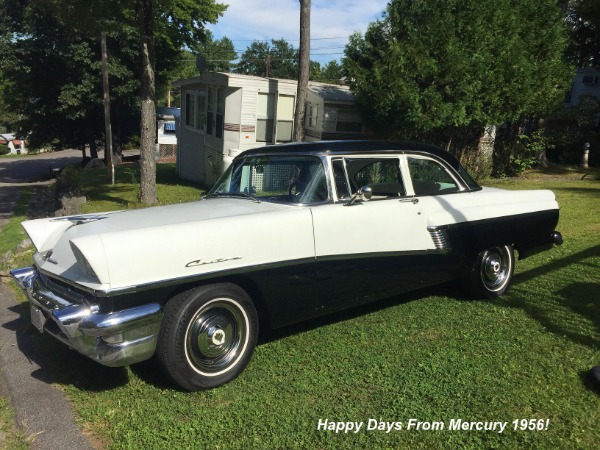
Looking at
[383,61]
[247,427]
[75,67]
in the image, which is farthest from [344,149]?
[75,67]

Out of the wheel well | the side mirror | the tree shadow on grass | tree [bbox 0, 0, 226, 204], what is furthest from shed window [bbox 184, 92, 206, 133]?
the wheel well

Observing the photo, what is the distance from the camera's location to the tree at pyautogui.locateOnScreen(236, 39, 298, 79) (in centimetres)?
7825

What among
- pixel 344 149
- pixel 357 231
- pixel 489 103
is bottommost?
pixel 357 231

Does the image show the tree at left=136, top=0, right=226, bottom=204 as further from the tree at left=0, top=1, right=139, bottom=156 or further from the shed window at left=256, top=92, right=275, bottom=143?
the tree at left=0, top=1, right=139, bottom=156

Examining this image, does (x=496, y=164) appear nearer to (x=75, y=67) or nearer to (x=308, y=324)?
(x=308, y=324)

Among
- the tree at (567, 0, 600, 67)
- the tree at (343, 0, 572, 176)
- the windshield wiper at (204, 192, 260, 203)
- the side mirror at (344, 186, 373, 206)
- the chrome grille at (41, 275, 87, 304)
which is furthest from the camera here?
the tree at (567, 0, 600, 67)

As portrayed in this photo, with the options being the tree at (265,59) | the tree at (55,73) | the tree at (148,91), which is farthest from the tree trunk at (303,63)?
the tree at (265,59)

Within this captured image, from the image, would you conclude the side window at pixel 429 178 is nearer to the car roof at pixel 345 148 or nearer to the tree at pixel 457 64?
the car roof at pixel 345 148

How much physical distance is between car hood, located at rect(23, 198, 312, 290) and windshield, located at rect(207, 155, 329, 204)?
0.18m

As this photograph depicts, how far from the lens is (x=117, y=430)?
303 cm

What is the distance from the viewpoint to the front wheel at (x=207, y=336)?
323 cm

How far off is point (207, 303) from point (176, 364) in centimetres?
44

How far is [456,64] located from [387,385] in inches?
434

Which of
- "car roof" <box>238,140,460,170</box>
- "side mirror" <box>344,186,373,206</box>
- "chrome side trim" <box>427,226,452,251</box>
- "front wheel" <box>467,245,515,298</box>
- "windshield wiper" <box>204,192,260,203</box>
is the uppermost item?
"car roof" <box>238,140,460,170</box>
